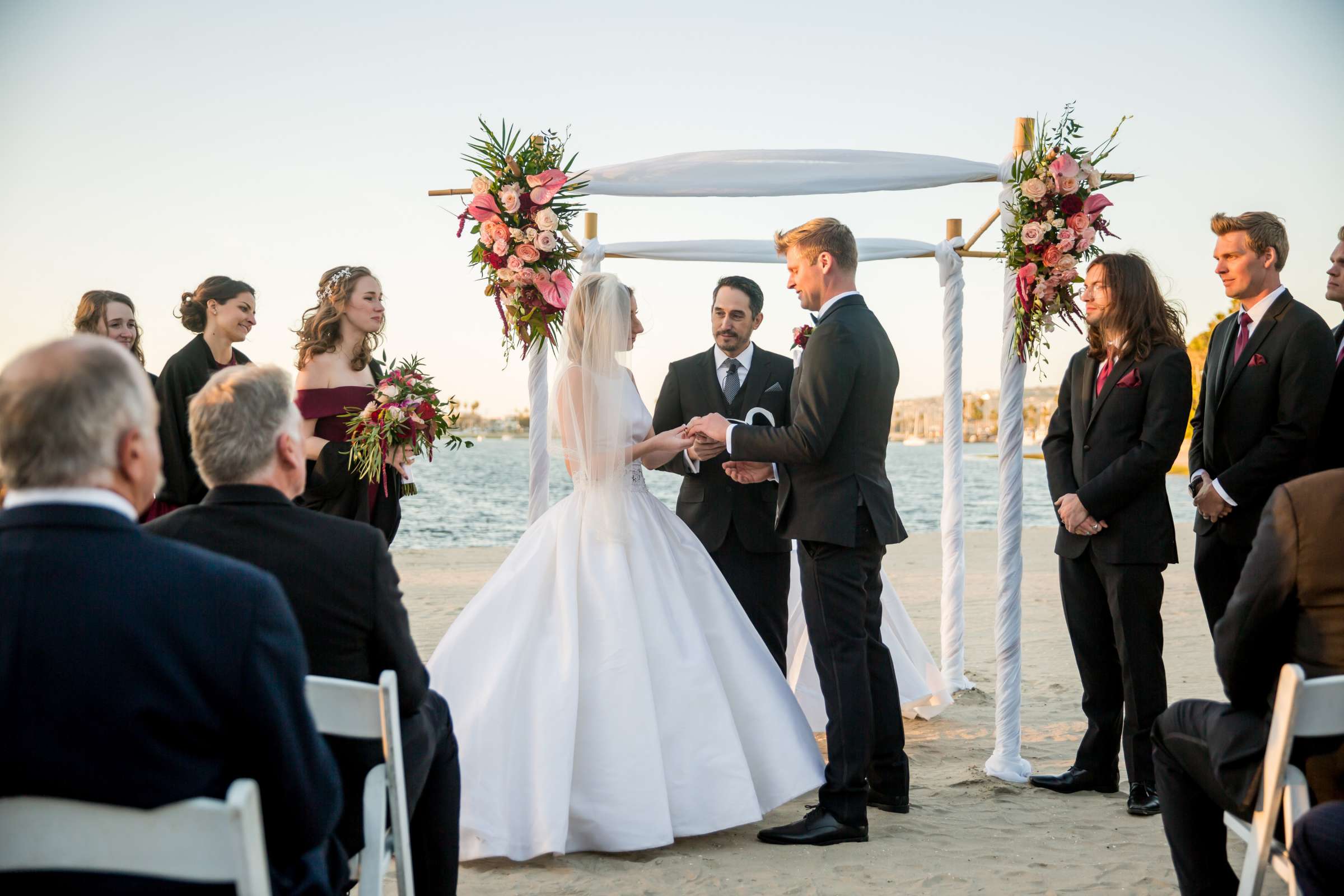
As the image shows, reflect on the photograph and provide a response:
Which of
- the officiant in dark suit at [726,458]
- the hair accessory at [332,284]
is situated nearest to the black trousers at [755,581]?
the officiant in dark suit at [726,458]

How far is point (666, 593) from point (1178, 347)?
2.40 m

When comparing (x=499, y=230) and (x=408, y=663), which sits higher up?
(x=499, y=230)

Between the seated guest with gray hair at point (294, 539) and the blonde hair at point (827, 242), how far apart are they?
2412 millimetres

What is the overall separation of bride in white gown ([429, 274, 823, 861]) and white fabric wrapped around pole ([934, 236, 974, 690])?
87.5 inches

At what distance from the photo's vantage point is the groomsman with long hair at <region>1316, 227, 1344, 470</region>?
4227 mm

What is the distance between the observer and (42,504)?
164 cm

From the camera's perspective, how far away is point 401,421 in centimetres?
449

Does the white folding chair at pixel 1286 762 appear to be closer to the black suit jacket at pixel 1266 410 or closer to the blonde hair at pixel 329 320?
the black suit jacket at pixel 1266 410

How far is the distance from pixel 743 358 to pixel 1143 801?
2.72 meters

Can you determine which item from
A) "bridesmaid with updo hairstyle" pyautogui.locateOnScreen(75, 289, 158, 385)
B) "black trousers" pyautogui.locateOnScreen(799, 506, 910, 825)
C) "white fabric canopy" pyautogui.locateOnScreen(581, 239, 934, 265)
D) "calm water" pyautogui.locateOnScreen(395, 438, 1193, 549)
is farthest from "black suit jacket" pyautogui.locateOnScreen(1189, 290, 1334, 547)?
"calm water" pyautogui.locateOnScreen(395, 438, 1193, 549)

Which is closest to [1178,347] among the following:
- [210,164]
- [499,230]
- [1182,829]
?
[1182,829]

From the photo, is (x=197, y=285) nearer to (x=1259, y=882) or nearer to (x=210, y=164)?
(x=1259, y=882)

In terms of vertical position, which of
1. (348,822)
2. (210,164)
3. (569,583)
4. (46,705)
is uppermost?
(210,164)

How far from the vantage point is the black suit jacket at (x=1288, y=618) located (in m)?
2.32
